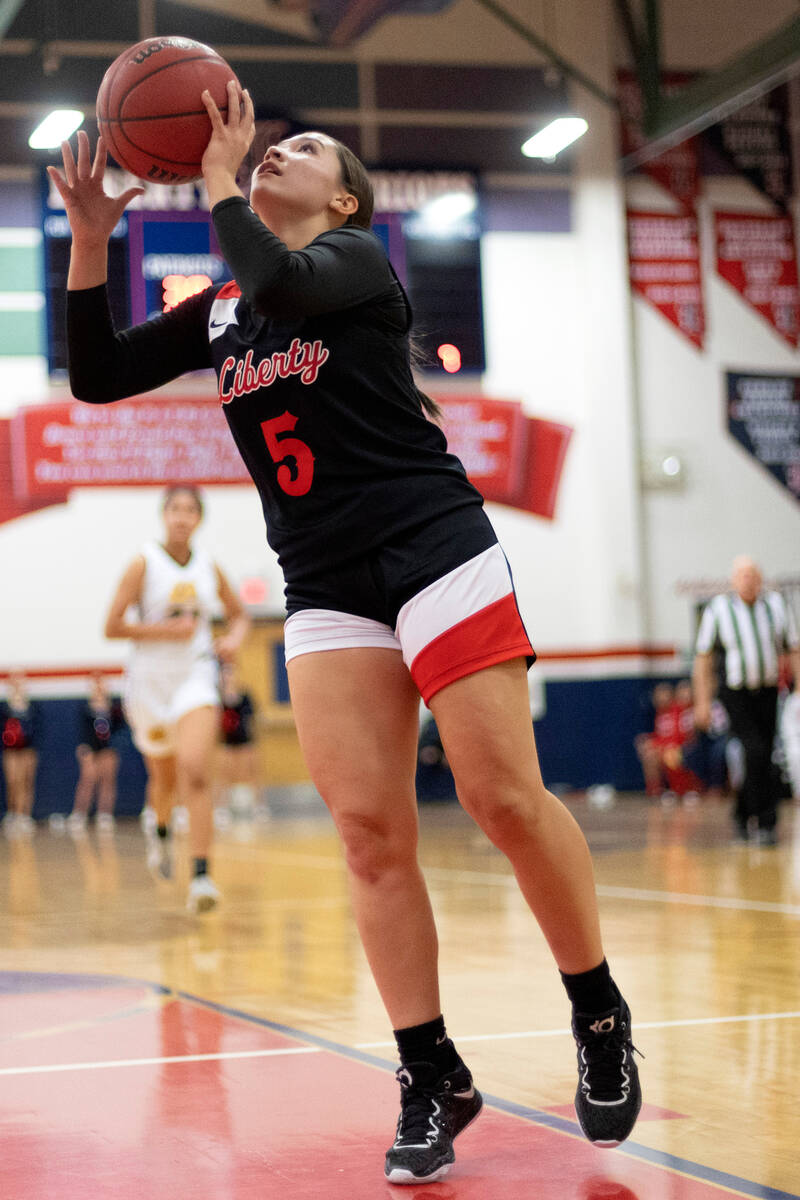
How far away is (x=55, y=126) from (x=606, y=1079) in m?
11.8

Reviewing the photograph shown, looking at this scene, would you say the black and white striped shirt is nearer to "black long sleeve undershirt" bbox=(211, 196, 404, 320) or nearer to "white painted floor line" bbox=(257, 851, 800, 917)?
"white painted floor line" bbox=(257, 851, 800, 917)

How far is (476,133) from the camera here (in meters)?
15.9

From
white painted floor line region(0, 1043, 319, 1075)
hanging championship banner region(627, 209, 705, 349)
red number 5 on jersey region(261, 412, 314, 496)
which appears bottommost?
white painted floor line region(0, 1043, 319, 1075)

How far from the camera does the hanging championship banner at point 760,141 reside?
54.4 ft

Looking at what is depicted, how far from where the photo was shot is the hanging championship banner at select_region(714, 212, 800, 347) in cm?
1661

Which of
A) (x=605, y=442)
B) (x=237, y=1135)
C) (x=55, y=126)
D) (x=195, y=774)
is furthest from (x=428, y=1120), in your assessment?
(x=605, y=442)

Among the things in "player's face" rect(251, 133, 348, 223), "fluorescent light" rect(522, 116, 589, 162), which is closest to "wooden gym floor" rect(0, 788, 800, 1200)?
"player's face" rect(251, 133, 348, 223)

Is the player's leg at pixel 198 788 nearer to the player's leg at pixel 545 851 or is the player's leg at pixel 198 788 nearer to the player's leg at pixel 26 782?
the player's leg at pixel 545 851

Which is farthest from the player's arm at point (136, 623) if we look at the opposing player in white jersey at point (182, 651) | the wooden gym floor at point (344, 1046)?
the wooden gym floor at point (344, 1046)

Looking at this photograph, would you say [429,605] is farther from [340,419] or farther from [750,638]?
[750,638]

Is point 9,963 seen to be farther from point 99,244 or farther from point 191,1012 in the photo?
point 99,244

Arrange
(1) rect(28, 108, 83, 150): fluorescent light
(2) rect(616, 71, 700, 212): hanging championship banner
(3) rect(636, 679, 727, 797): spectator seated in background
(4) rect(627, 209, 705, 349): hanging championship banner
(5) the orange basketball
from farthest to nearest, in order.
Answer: (4) rect(627, 209, 705, 349): hanging championship banner → (2) rect(616, 71, 700, 212): hanging championship banner → (3) rect(636, 679, 727, 797): spectator seated in background → (1) rect(28, 108, 83, 150): fluorescent light → (5) the orange basketball

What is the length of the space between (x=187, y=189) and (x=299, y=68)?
5.44ft

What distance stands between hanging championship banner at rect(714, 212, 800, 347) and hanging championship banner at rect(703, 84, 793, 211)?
1.37ft
